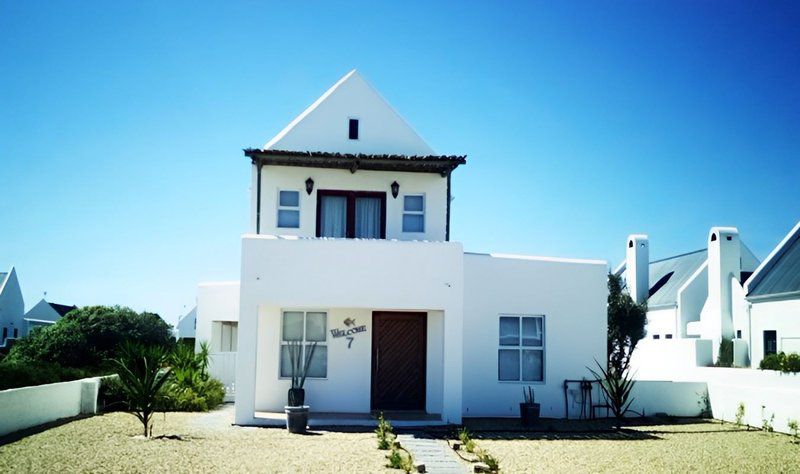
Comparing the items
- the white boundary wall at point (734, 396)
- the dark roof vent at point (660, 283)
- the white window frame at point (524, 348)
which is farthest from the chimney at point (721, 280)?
the white window frame at point (524, 348)

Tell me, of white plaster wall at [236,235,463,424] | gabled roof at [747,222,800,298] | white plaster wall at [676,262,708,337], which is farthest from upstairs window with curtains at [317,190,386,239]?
white plaster wall at [676,262,708,337]

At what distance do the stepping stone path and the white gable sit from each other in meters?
7.99

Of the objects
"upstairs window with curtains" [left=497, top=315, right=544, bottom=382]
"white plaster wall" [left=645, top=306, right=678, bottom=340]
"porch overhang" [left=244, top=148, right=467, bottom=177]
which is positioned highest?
"porch overhang" [left=244, top=148, right=467, bottom=177]

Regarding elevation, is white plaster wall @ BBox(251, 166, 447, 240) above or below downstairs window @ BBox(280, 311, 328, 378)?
above

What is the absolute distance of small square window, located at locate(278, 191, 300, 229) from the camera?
17047 millimetres

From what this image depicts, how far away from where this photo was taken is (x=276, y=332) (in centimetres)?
1617

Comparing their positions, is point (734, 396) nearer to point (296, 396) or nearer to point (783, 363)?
point (783, 363)

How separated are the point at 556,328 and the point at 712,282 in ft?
50.3

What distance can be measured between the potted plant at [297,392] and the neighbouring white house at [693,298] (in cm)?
1957

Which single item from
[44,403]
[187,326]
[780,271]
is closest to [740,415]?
[780,271]

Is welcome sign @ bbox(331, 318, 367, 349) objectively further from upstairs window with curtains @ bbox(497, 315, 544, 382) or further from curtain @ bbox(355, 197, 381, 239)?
upstairs window with curtains @ bbox(497, 315, 544, 382)

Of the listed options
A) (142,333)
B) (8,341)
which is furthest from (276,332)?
(8,341)

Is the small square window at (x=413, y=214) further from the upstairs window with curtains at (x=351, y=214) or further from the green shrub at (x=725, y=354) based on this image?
the green shrub at (x=725, y=354)

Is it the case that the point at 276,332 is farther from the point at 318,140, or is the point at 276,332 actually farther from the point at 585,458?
the point at 585,458
